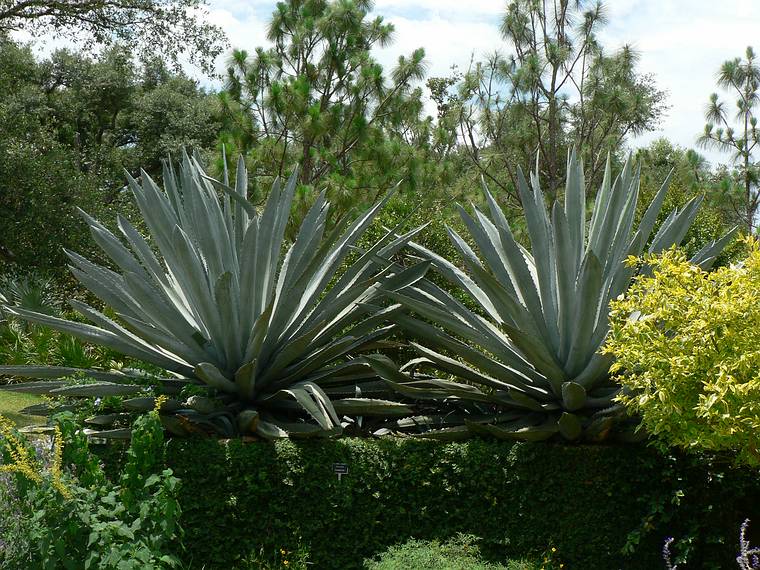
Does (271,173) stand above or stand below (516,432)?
above

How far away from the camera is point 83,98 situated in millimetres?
24938

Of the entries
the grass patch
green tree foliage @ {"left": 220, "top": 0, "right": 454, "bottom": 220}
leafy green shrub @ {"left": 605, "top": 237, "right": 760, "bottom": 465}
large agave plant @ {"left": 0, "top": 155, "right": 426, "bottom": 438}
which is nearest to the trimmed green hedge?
large agave plant @ {"left": 0, "top": 155, "right": 426, "bottom": 438}

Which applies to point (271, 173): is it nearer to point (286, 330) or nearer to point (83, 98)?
point (286, 330)

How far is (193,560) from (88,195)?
1193cm

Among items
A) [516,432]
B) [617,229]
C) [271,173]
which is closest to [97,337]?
[516,432]

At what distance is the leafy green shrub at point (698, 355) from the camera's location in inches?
187

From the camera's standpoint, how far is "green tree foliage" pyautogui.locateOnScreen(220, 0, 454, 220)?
15523 millimetres

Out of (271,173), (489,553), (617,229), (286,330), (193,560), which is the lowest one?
(193,560)

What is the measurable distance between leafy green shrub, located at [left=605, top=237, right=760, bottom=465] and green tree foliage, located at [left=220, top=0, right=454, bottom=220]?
1031 centimetres

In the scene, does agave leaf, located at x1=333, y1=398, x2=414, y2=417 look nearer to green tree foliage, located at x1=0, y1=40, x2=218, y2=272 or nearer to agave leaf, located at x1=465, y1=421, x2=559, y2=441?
agave leaf, located at x1=465, y1=421, x2=559, y2=441

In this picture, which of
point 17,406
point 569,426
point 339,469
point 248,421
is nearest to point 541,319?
point 569,426

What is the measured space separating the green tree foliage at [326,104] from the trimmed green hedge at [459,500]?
31.2ft

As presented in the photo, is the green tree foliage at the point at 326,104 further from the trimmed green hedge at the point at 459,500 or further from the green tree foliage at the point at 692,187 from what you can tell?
the trimmed green hedge at the point at 459,500

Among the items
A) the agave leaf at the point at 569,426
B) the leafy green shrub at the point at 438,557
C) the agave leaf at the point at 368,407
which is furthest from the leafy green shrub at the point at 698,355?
the agave leaf at the point at 368,407
